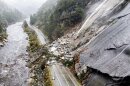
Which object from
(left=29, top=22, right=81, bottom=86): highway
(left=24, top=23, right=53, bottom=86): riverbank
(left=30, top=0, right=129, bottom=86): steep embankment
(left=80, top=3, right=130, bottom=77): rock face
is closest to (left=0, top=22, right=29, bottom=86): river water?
(left=24, top=23, right=53, bottom=86): riverbank

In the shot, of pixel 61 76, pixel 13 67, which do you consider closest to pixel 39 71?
pixel 61 76

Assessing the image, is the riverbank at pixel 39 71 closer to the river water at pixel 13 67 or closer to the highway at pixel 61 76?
the highway at pixel 61 76

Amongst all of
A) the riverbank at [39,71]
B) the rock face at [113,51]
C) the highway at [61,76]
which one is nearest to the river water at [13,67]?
the riverbank at [39,71]

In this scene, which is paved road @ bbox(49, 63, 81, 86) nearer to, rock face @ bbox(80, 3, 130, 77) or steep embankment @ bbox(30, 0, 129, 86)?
steep embankment @ bbox(30, 0, 129, 86)

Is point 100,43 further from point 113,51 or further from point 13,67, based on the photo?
point 13,67

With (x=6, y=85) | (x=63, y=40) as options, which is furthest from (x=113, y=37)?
(x=63, y=40)

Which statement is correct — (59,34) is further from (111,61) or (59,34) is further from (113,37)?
(111,61)
